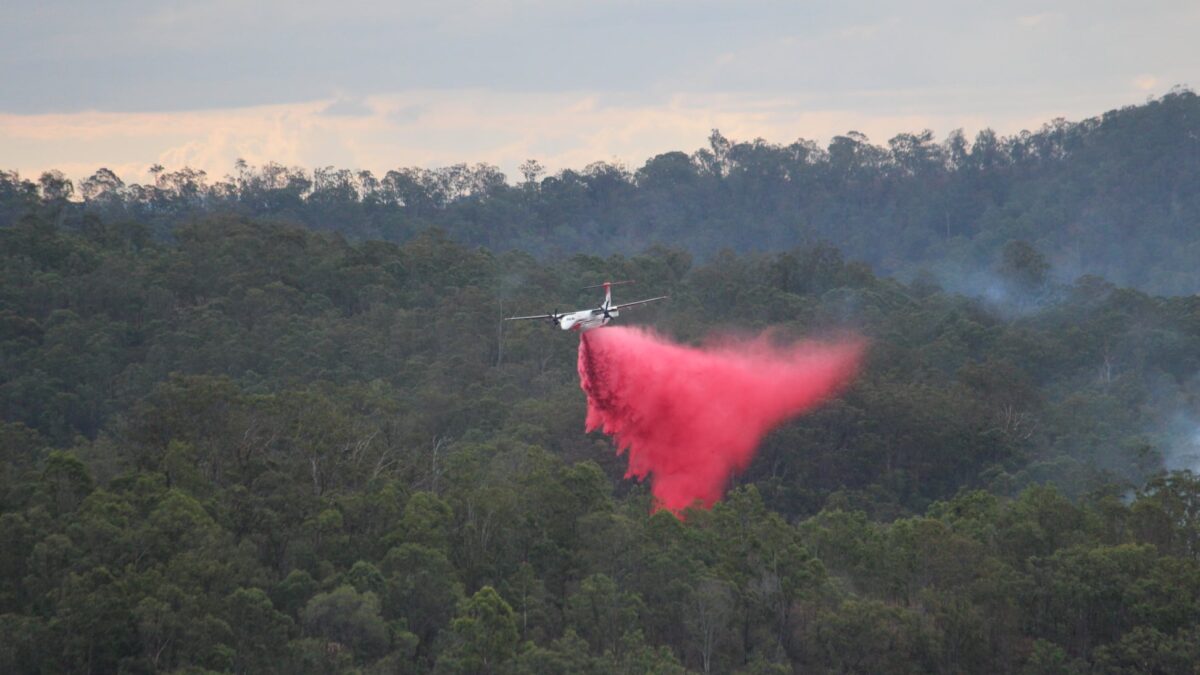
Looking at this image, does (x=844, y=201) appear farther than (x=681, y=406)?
Yes

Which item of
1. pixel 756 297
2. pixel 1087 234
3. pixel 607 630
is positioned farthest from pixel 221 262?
pixel 1087 234

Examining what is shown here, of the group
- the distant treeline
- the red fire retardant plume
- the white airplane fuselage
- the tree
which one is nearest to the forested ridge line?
the tree

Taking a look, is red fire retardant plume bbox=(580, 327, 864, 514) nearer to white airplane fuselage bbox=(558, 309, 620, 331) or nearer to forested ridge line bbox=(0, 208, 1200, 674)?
forested ridge line bbox=(0, 208, 1200, 674)

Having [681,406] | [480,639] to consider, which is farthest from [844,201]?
[480,639]

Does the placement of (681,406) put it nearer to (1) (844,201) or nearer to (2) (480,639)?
(2) (480,639)

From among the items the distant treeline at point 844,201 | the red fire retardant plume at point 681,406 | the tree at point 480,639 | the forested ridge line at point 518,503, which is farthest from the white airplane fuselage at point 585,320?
the distant treeline at point 844,201

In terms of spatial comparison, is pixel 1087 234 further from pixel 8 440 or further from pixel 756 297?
pixel 8 440

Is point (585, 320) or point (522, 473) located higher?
point (585, 320)
